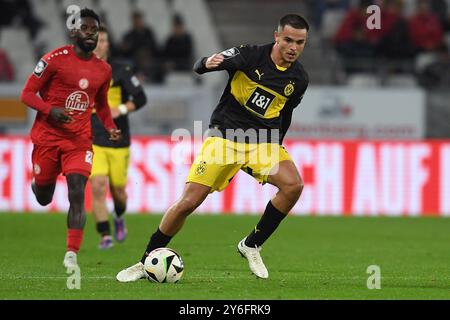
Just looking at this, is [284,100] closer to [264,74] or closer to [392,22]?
[264,74]

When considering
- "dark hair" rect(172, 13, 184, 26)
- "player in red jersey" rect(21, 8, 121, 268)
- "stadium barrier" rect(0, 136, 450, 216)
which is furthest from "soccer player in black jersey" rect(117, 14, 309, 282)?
"dark hair" rect(172, 13, 184, 26)

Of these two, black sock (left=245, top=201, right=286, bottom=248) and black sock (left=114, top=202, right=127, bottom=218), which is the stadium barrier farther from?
black sock (left=245, top=201, right=286, bottom=248)

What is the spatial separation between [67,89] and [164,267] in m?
2.41

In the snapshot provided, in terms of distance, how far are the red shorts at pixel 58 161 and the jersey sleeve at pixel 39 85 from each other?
1.78 ft

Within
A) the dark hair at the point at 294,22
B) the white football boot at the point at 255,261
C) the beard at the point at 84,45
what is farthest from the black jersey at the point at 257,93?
the beard at the point at 84,45

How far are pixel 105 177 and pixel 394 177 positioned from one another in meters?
7.75

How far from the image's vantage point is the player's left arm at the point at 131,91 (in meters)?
14.9

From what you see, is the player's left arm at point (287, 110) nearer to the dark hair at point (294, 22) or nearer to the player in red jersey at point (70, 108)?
the dark hair at point (294, 22)

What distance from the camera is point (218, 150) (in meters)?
10.7

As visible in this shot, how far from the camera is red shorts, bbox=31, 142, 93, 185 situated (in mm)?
11523

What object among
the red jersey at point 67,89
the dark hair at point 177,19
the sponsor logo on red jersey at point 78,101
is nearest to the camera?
the red jersey at point 67,89

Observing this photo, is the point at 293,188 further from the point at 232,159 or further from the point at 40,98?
the point at 40,98

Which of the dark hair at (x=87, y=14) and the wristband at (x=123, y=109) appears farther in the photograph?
the wristband at (x=123, y=109)
